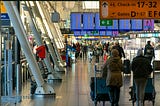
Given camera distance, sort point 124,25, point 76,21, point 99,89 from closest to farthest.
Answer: point 99,89 < point 76,21 < point 124,25

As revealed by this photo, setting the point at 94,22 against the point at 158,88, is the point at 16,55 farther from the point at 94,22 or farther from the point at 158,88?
the point at 94,22

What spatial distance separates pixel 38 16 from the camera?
25.2 meters

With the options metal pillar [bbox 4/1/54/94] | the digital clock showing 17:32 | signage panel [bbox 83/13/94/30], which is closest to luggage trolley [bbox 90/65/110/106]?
the digital clock showing 17:32

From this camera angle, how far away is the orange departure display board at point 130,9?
15.4 meters

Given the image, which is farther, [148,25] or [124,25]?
[124,25]

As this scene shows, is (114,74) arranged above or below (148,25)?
below

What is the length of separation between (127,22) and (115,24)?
1.11 meters

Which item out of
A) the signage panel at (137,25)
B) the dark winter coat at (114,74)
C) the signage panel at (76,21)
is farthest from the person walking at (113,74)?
the signage panel at (76,21)

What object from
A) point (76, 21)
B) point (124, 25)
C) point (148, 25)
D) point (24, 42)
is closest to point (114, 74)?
point (24, 42)

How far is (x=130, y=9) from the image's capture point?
51.0 ft

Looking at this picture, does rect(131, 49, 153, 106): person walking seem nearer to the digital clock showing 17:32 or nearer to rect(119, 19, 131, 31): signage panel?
the digital clock showing 17:32

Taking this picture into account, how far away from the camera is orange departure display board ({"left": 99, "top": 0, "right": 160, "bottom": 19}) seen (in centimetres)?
1538

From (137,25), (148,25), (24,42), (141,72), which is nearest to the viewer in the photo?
(141,72)

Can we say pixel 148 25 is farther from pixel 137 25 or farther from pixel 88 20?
pixel 88 20
